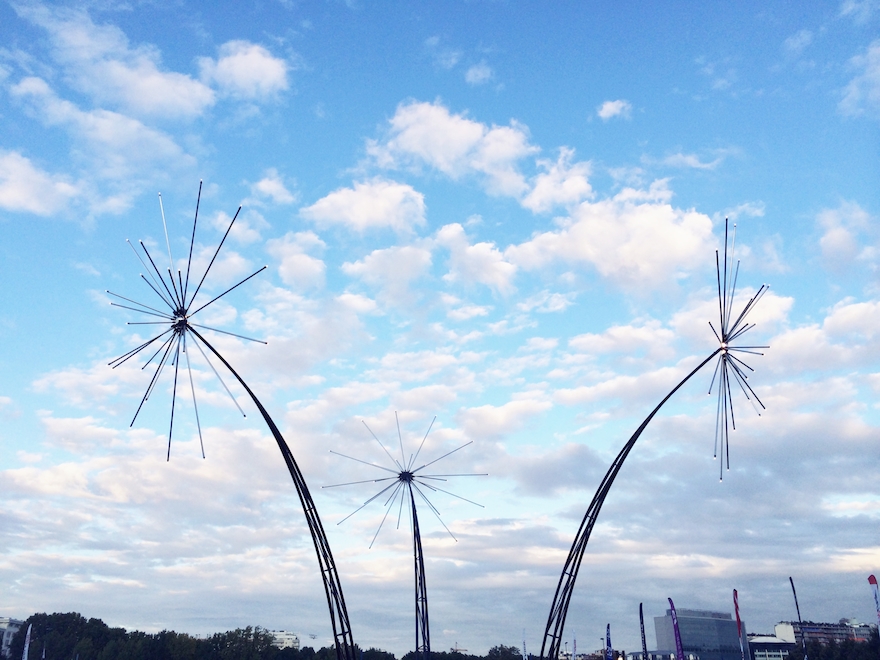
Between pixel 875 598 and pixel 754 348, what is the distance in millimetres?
48482

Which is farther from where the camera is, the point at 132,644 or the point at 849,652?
the point at 132,644

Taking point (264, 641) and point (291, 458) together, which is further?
point (264, 641)

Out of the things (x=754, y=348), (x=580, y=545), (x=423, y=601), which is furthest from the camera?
(x=423, y=601)

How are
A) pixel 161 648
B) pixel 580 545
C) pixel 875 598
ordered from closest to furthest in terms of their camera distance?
pixel 580 545 < pixel 875 598 < pixel 161 648

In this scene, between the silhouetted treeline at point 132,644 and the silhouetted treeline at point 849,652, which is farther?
the silhouetted treeline at point 132,644

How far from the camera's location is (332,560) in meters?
34.6

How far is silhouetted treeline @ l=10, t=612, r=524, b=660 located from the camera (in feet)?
465

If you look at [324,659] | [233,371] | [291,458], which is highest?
[233,371]

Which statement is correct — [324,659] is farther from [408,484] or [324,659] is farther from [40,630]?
[408,484]

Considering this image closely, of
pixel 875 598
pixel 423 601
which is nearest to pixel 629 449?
pixel 423 601

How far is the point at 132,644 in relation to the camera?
141 m

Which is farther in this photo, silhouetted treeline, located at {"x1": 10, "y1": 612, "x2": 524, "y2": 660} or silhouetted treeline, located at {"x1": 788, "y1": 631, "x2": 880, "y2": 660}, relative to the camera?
silhouetted treeline, located at {"x1": 10, "y1": 612, "x2": 524, "y2": 660}

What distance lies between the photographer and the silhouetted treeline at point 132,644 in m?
142

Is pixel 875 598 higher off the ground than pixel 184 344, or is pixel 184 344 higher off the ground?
pixel 184 344
